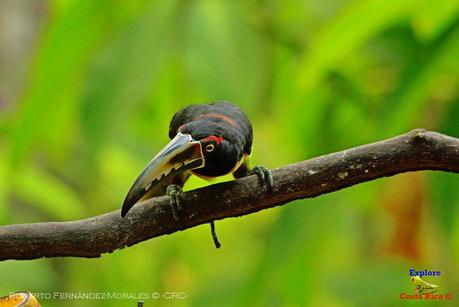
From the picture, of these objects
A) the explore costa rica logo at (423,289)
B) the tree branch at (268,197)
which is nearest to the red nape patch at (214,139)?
the tree branch at (268,197)

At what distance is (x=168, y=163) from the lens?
1.09 metres

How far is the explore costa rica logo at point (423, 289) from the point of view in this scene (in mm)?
1423

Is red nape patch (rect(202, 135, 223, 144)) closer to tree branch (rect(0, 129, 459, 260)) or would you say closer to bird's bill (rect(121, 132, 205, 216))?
bird's bill (rect(121, 132, 205, 216))

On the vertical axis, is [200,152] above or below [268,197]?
above

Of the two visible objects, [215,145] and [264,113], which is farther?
[264,113]

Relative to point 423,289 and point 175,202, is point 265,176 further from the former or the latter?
point 423,289

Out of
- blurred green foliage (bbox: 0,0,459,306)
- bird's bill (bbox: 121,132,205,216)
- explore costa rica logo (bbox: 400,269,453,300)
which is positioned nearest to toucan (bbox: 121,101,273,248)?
bird's bill (bbox: 121,132,205,216)

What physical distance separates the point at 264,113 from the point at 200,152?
61cm

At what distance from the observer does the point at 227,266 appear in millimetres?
1810

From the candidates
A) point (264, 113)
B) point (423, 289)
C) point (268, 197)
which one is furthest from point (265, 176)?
point (264, 113)

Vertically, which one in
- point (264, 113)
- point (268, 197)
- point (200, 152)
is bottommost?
point (268, 197)

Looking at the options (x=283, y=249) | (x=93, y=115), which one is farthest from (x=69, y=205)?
(x=283, y=249)

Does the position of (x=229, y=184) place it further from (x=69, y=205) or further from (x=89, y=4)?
(x=69, y=205)

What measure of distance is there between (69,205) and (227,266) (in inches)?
16.6
